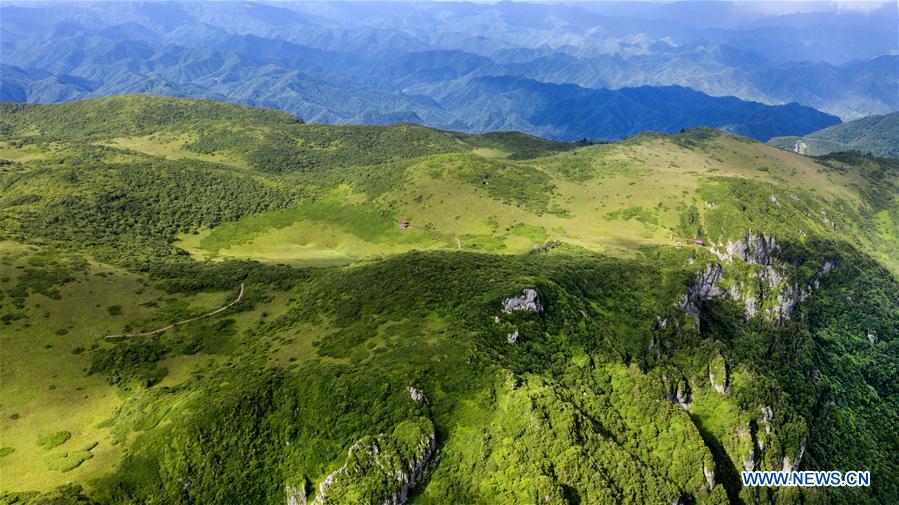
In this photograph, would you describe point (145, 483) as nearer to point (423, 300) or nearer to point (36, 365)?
point (36, 365)

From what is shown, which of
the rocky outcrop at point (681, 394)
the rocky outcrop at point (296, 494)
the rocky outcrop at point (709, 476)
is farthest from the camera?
the rocky outcrop at point (681, 394)

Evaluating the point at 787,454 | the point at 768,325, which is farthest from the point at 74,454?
the point at 768,325

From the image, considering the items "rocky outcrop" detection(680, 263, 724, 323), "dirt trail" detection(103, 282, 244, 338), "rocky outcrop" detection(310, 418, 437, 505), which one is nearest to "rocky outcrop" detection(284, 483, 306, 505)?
"rocky outcrop" detection(310, 418, 437, 505)

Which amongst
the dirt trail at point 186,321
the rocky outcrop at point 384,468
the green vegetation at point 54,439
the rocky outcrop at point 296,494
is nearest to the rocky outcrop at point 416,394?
the rocky outcrop at point 384,468

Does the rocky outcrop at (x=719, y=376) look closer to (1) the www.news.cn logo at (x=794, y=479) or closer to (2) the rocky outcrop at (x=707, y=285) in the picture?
(1) the www.news.cn logo at (x=794, y=479)

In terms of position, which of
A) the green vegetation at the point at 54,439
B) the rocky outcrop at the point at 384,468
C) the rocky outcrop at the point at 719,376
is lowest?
the rocky outcrop at the point at 719,376

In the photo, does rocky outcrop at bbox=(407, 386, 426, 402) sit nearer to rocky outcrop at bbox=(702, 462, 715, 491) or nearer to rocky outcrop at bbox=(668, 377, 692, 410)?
rocky outcrop at bbox=(702, 462, 715, 491)

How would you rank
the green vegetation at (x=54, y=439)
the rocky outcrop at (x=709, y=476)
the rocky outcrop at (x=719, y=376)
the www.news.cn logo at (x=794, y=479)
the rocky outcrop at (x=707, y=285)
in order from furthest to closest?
the rocky outcrop at (x=707, y=285)
the rocky outcrop at (x=719, y=376)
the www.news.cn logo at (x=794, y=479)
the rocky outcrop at (x=709, y=476)
the green vegetation at (x=54, y=439)

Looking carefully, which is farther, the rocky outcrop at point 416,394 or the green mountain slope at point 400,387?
the rocky outcrop at point 416,394
